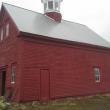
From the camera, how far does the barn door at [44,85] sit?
18795mm

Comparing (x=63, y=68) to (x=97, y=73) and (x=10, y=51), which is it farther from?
(x=97, y=73)

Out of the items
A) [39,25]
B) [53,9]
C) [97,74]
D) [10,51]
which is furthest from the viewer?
[53,9]

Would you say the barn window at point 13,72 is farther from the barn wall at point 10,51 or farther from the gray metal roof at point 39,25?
the gray metal roof at point 39,25

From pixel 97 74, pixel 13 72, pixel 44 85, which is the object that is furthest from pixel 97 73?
pixel 13 72

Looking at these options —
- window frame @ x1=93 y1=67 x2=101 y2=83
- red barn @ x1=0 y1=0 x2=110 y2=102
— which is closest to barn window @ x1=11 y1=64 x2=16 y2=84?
red barn @ x1=0 y1=0 x2=110 y2=102

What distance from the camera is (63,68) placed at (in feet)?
67.6

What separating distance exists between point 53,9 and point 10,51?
8065mm

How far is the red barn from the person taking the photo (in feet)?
59.8

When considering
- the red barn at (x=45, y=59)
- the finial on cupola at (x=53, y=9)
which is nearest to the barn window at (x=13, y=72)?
the red barn at (x=45, y=59)

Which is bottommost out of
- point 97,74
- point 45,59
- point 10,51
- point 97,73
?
point 97,74

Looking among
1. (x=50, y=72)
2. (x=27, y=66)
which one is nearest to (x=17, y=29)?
(x=27, y=66)

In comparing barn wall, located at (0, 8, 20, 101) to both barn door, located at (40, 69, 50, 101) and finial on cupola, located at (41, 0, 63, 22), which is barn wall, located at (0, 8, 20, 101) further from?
finial on cupola, located at (41, 0, 63, 22)

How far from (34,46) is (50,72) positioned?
252 centimetres

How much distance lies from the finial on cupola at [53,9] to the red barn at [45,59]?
0.10 meters
